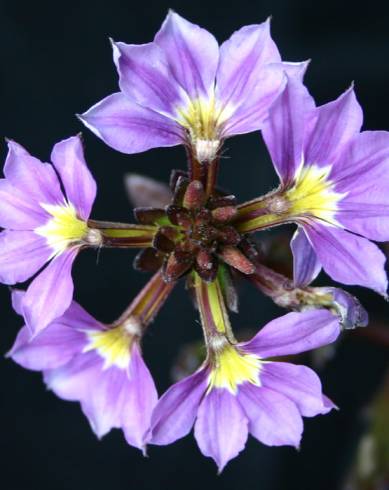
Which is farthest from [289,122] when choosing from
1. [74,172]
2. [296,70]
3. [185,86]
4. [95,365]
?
[95,365]

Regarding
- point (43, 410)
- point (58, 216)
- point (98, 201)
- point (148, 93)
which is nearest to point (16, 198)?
point (58, 216)

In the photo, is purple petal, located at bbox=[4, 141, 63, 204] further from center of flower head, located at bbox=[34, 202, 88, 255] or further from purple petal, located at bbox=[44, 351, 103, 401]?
purple petal, located at bbox=[44, 351, 103, 401]

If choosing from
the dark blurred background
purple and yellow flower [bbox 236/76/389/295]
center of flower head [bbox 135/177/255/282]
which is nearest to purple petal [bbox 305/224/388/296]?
purple and yellow flower [bbox 236/76/389/295]

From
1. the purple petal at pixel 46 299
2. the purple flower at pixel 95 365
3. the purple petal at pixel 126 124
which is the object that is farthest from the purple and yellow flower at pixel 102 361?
the purple petal at pixel 126 124

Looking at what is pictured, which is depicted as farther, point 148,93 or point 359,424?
point 359,424

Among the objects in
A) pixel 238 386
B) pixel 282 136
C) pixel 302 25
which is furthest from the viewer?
pixel 302 25

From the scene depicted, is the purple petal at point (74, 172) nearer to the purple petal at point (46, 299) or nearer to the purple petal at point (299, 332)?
the purple petal at point (46, 299)

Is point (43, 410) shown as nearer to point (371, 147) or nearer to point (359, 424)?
point (359, 424)

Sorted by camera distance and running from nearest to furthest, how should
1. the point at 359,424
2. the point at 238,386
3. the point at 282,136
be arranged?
the point at 282,136, the point at 238,386, the point at 359,424
